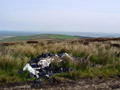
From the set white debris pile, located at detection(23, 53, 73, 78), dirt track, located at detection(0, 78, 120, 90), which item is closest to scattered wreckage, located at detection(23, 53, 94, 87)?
white debris pile, located at detection(23, 53, 73, 78)

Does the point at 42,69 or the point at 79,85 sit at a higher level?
the point at 42,69

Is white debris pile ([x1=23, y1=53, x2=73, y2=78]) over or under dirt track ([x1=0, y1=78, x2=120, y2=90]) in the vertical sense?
over

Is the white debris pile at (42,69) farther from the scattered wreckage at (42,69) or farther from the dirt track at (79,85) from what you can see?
the dirt track at (79,85)

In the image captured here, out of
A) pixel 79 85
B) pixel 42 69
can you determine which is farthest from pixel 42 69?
pixel 79 85

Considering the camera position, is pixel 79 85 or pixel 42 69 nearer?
pixel 79 85

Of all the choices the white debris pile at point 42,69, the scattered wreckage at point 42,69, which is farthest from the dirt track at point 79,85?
the white debris pile at point 42,69

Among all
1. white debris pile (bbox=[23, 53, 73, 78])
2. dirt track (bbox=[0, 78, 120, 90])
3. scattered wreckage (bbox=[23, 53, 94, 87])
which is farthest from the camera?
white debris pile (bbox=[23, 53, 73, 78])

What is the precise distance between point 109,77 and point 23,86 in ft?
12.0

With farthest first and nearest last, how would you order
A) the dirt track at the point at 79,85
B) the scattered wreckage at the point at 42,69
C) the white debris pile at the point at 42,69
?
the white debris pile at the point at 42,69 < the scattered wreckage at the point at 42,69 < the dirt track at the point at 79,85

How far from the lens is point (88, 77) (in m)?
6.04

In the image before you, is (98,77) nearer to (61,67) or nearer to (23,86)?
(61,67)

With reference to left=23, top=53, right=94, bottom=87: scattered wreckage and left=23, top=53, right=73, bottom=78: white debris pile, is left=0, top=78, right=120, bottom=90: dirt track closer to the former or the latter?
left=23, top=53, right=94, bottom=87: scattered wreckage

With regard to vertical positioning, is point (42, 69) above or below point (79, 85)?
above

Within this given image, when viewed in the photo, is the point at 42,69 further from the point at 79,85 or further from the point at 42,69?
the point at 79,85
